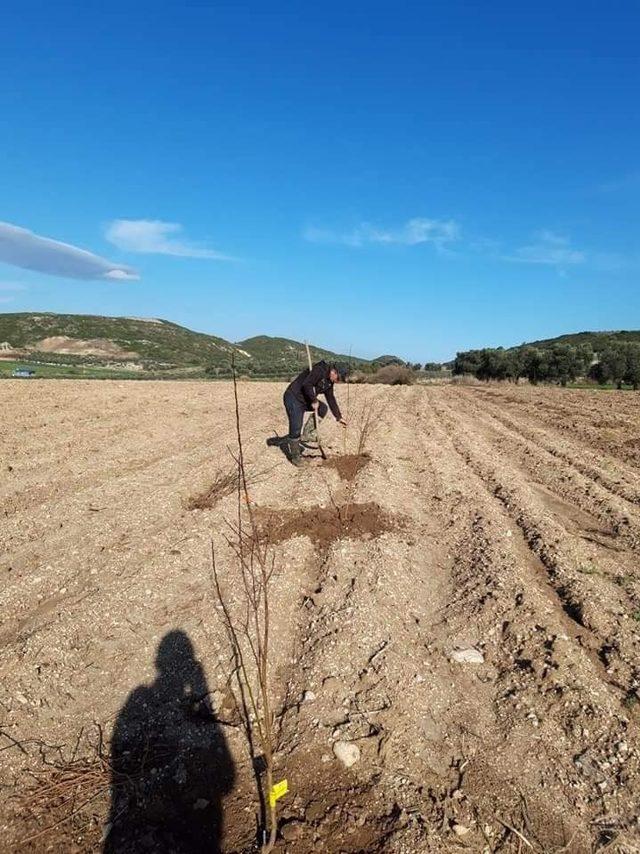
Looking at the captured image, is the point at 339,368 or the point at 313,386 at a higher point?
the point at 339,368

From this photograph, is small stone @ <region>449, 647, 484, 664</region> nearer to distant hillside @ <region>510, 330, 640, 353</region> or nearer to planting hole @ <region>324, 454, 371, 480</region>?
planting hole @ <region>324, 454, 371, 480</region>

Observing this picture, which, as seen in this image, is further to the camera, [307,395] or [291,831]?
[307,395]

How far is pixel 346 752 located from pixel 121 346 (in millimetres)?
75927

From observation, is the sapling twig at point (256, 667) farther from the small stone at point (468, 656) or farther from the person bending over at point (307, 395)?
the person bending over at point (307, 395)

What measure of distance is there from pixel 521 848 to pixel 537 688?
52.6 inches

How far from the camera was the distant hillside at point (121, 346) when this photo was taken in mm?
58344

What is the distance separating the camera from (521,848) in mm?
2662

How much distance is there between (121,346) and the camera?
238 feet

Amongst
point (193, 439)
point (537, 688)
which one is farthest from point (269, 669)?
point (193, 439)

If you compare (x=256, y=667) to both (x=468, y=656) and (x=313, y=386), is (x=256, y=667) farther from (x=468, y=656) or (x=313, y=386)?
(x=313, y=386)

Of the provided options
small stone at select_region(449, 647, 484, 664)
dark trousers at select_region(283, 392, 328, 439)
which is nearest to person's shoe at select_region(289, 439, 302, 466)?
dark trousers at select_region(283, 392, 328, 439)

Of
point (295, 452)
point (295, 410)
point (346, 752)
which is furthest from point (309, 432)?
point (346, 752)

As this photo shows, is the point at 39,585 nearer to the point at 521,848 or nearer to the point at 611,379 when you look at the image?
the point at 521,848

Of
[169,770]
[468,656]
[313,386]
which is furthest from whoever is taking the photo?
[313,386]
